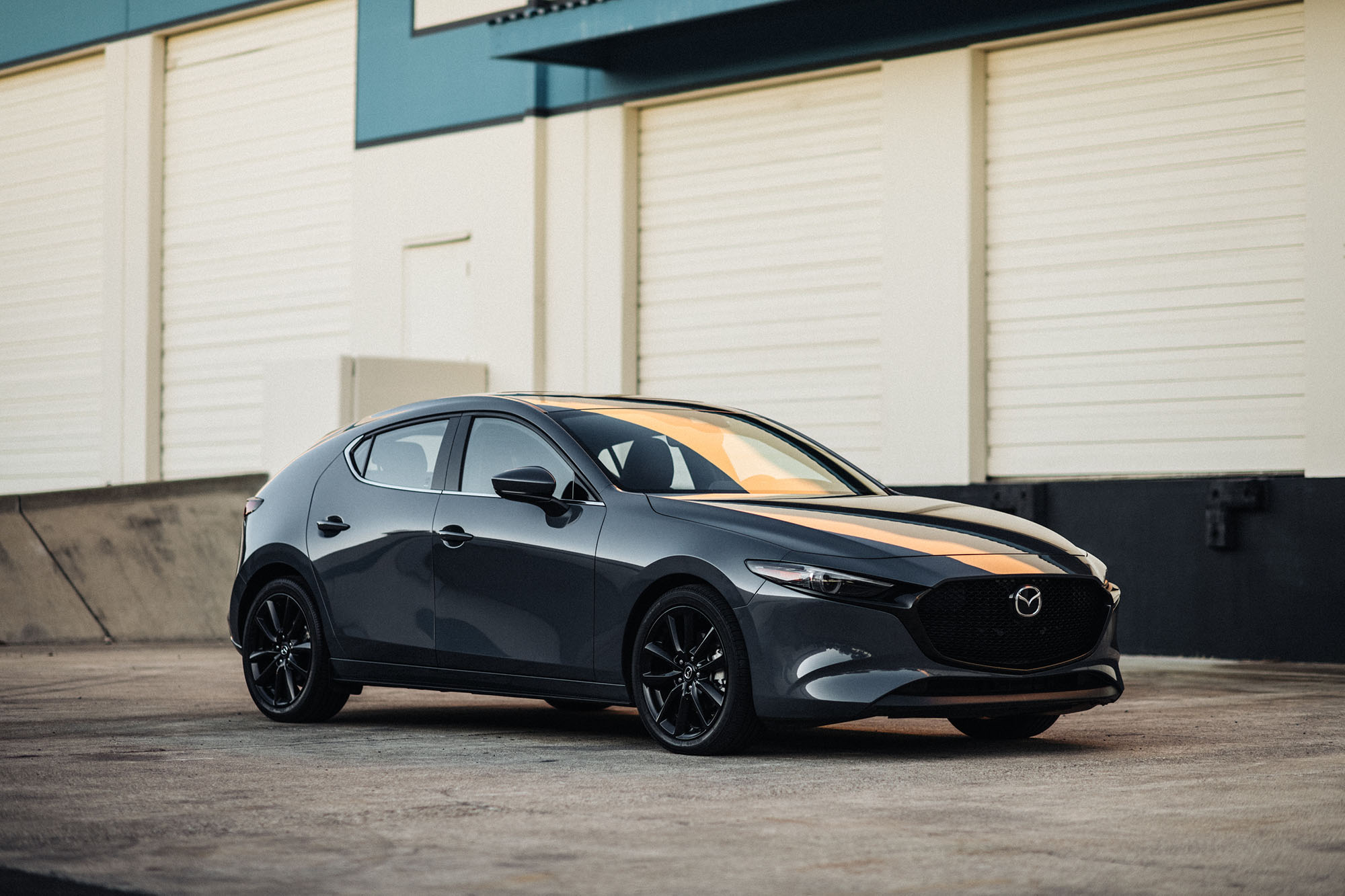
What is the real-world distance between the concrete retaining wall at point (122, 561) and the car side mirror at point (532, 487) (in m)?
9.82

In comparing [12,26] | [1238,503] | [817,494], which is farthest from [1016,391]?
[12,26]

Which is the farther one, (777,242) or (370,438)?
(777,242)

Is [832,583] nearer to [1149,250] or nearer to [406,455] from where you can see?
[406,455]

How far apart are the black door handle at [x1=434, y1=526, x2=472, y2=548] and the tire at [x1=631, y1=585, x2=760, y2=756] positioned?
1.12 meters

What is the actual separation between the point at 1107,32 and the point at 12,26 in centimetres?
1548

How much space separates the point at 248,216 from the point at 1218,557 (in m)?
12.5

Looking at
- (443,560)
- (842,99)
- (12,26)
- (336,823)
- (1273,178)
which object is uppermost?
(12,26)

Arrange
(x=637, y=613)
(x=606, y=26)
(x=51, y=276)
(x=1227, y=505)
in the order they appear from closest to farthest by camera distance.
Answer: (x=637, y=613) < (x=1227, y=505) < (x=606, y=26) < (x=51, y=276)

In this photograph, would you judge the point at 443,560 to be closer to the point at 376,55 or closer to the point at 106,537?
the point at 106,537

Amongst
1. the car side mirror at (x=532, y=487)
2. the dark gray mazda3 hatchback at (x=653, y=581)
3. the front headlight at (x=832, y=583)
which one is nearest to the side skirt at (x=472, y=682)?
the dark gray mazda3 hatchback at (x=653, y=581)

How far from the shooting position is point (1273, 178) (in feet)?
45.4

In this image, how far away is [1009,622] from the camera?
24.6 feet

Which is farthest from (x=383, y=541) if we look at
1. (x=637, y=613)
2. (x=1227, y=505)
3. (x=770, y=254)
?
(x=770, y=254)

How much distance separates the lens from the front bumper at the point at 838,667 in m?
7.23
